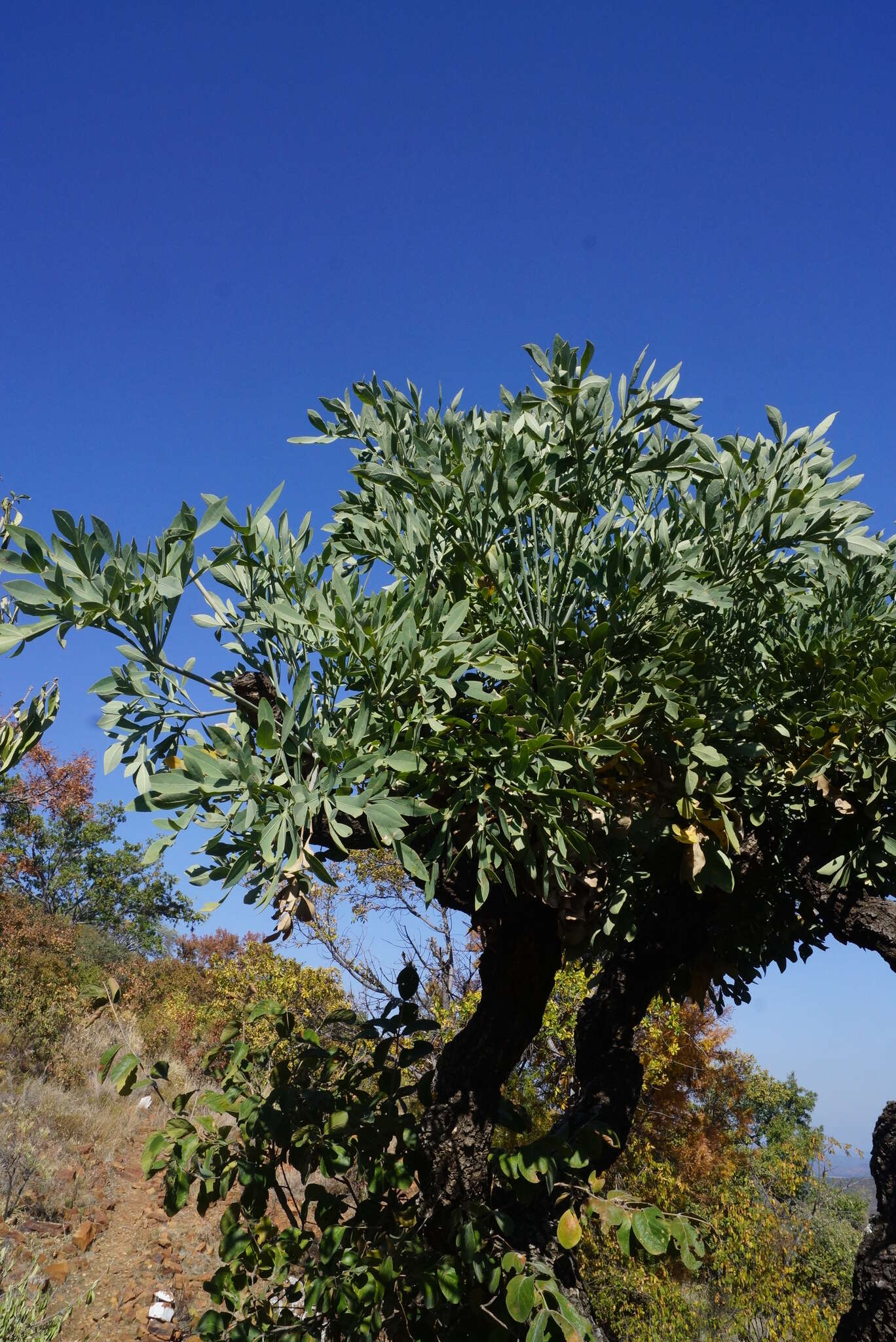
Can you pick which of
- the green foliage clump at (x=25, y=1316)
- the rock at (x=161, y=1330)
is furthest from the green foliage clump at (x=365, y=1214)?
the rock at (x=161, y=1330)

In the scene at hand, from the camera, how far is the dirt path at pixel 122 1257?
621cm

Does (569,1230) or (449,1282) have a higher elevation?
(569,1230)

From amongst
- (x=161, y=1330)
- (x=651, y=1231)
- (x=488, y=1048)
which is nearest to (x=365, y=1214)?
(x=488, y=1048)

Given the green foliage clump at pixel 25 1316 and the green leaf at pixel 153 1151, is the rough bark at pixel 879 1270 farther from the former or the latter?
the green foliage clump at pixel 25 1316

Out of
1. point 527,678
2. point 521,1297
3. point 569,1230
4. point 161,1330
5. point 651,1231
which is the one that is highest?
point 527,678

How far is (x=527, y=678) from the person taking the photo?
8.73ft

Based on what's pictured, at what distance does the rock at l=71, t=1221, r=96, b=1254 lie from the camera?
7.30 metres

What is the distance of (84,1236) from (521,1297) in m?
6.73

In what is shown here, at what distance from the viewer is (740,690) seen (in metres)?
3.41

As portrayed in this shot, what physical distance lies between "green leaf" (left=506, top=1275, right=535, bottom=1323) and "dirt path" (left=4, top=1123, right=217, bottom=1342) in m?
4.05

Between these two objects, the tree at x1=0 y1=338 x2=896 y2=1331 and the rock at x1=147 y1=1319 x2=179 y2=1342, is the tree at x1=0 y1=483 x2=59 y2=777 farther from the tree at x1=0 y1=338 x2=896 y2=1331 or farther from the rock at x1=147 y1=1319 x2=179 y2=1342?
the rock at x1=147 y1=1319 x2=179 y2=1342

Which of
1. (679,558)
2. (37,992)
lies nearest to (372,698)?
(679,558)

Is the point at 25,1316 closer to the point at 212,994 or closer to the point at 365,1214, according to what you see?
the point at 365,1214

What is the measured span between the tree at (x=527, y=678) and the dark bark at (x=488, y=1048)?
0.01 meters
